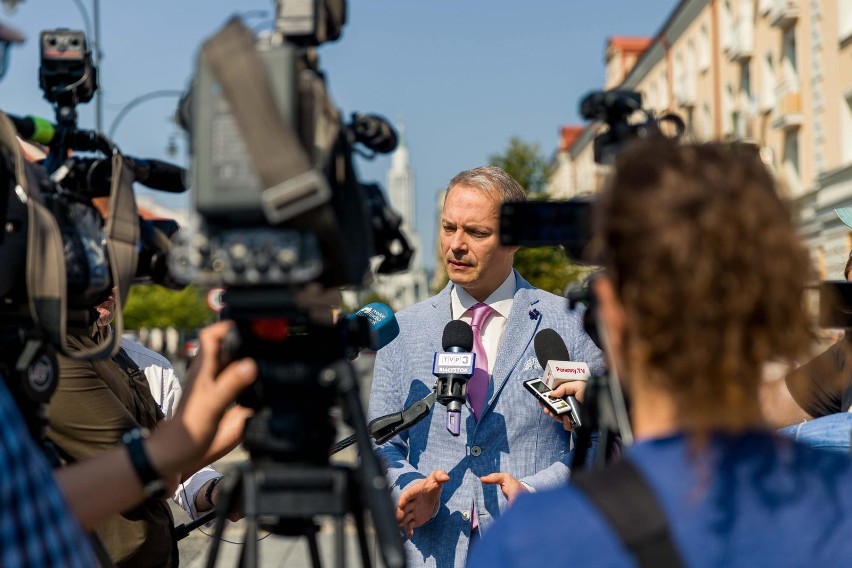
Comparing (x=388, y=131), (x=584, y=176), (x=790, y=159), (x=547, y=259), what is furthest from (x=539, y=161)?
(x=584, y=176)

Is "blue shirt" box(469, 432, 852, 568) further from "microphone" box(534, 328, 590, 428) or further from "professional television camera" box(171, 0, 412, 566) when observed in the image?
"microphone" box(534, 328, 590, 428)

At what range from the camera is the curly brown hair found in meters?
1.46

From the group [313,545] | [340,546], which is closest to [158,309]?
[313,545]

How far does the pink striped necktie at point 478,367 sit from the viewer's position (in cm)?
355

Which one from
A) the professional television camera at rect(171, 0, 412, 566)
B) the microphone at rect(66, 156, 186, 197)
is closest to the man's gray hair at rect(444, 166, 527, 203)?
the microphone at rect(66, 156, 186, 197)

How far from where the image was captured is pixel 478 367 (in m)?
3.62

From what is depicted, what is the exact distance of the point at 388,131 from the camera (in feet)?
6.73

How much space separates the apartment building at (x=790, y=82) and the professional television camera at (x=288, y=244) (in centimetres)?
1503

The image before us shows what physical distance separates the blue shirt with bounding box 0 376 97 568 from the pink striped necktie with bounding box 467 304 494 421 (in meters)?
1.91

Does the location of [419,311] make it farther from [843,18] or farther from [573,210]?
[843,18]

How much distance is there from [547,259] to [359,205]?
936 inches

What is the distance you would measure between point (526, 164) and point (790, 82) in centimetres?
663

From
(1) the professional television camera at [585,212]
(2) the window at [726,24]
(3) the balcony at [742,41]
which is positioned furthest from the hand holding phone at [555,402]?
(2) the window at [726,24]

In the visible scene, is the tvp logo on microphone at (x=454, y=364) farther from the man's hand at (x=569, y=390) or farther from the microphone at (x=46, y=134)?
the microphone at (x=46, y=134)
